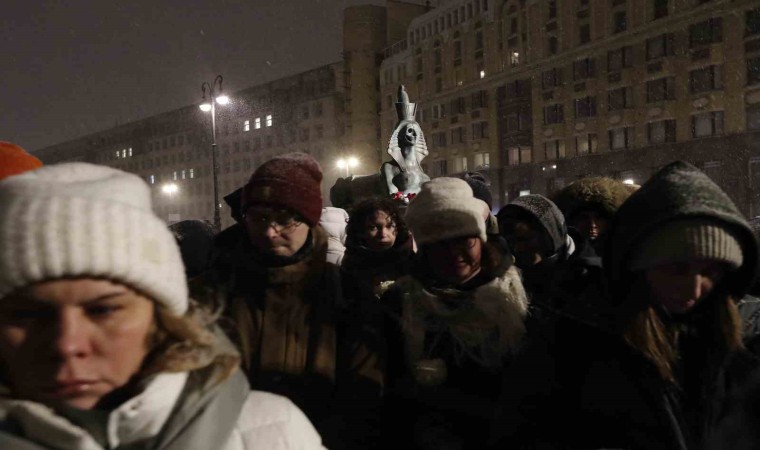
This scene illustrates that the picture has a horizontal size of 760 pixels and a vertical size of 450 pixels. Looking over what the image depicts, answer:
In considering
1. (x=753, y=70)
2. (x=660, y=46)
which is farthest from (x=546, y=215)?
(x=660, y=46)

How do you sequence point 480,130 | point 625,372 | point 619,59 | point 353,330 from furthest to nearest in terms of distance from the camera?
1. point 480,130
2. point 619,59
3. point 353,330
4. point 625,372

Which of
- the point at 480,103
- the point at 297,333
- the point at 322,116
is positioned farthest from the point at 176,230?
the point at 322,116

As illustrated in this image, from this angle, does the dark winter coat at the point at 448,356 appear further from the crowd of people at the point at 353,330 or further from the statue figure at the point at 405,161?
the statue figure at the point at 405,161

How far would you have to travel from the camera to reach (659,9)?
129ft

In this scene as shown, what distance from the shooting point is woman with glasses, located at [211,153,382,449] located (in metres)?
2.52

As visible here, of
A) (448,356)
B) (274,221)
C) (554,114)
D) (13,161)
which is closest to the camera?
(13,161)

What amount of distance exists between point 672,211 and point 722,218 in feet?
0.59

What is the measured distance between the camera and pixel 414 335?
9.39 feet

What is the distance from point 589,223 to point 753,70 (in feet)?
125

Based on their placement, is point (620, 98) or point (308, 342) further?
point (620, 98)

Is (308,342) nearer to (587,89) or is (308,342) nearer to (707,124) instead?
(707,124)

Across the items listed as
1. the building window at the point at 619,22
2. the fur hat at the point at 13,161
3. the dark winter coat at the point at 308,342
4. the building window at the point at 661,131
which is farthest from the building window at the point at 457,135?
the fur hat at the point at 13,161

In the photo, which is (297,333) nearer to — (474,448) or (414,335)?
(414,335)

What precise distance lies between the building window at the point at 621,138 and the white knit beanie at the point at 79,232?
140ft
